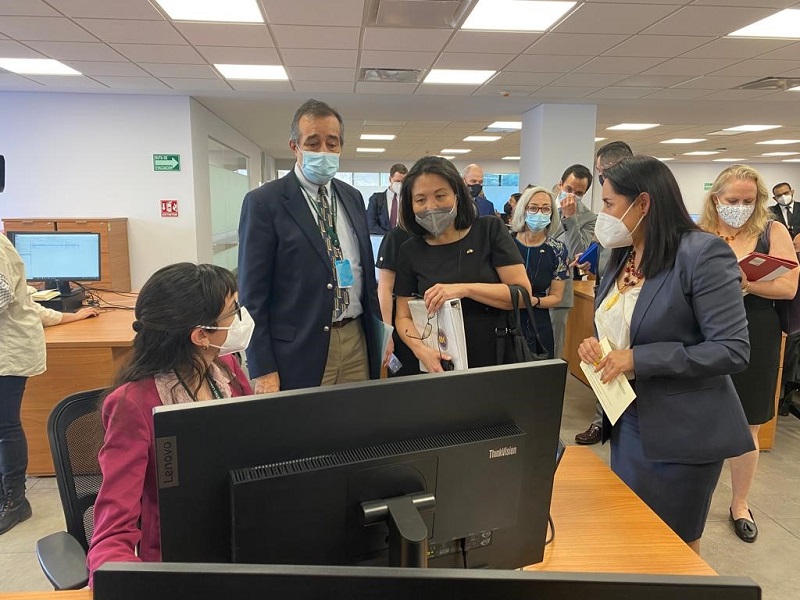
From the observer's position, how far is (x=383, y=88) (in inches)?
225

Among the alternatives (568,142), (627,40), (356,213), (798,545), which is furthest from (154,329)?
(568,142)

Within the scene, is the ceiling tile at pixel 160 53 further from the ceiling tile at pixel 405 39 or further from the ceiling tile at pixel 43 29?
the ceiling tile at pixel 405 39

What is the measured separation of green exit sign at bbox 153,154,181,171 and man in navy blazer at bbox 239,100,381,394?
190 inches

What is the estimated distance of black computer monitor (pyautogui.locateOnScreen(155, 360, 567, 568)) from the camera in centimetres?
63

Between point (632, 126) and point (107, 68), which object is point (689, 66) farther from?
point (107, 68)

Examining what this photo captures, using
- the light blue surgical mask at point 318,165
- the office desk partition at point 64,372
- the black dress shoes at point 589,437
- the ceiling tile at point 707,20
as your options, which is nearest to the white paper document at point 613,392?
the light blue surgical mask at point 318,165

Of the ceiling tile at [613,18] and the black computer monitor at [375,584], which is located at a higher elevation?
the ceiling tile at [613,18]

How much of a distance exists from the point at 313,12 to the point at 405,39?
0.82 m

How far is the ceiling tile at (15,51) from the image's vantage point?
4148 millimetres

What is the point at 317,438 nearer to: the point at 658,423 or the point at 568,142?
the point at 658,423

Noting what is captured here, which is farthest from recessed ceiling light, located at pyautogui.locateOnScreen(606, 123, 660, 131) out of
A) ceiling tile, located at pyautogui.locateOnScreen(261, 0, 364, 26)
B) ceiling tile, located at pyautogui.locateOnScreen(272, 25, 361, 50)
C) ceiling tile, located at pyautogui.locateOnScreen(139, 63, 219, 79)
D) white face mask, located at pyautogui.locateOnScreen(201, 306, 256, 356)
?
white face mask, located at pyautogui.locateOnScreen(201, 306, 256, 356)

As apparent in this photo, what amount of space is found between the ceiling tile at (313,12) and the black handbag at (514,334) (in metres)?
2.50

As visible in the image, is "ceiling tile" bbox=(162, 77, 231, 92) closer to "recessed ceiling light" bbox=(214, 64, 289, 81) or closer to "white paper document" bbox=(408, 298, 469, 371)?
"recessed ceiling light" bbox=(214, 64, 289, 81)

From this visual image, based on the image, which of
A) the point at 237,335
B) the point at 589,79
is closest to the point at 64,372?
the point at 237,335
